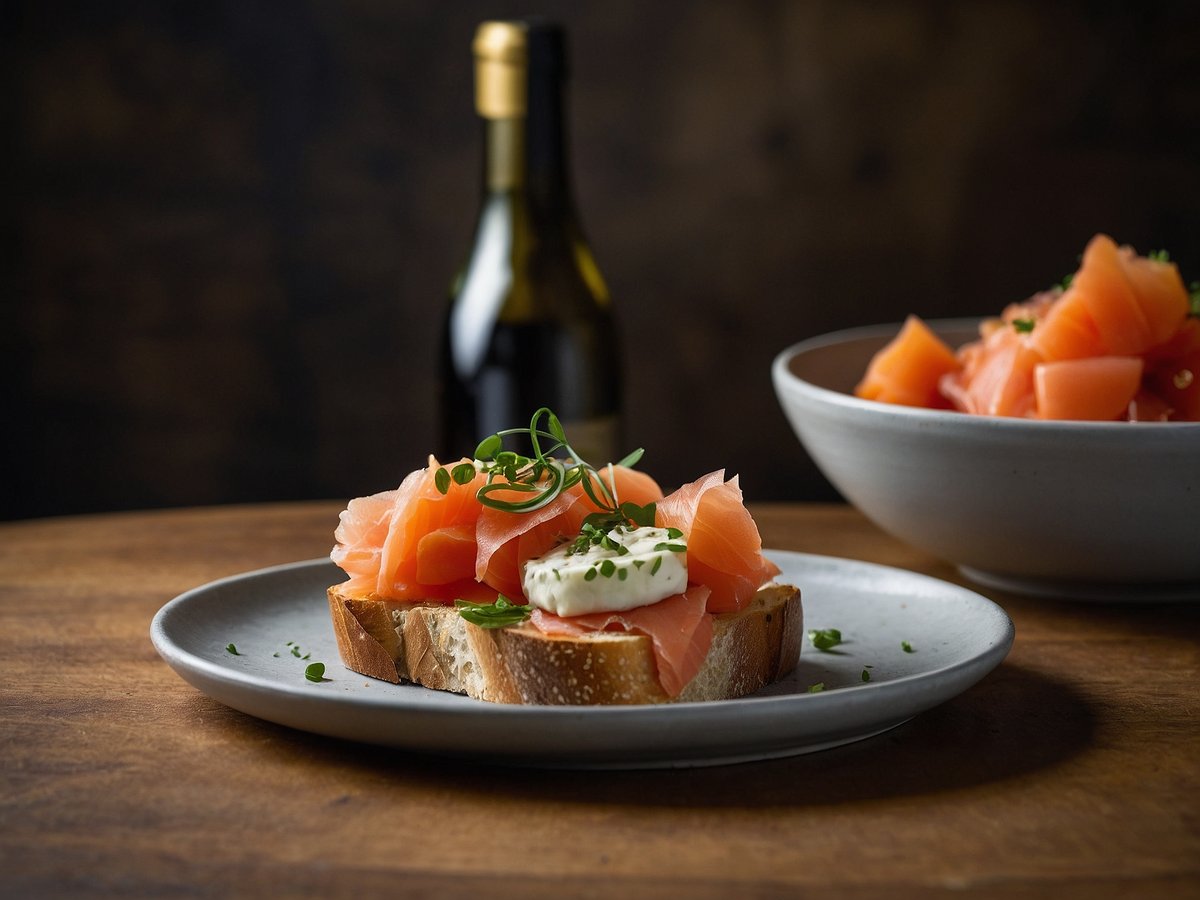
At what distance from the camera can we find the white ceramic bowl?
1571mm

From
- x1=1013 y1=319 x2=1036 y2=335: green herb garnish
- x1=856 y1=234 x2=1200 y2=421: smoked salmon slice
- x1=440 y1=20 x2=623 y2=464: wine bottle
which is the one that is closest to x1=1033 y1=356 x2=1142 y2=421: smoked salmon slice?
x1=856 y1=234 x2=1200 y2=421: smoked salmon slice

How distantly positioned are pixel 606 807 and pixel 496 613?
10.7 inches

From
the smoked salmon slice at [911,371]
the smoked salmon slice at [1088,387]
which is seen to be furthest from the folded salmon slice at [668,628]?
the smoked salmon slice at [911,371]

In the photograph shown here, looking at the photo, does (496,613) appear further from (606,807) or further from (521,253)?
(521,253)

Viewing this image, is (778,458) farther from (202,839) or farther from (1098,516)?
(202,839)

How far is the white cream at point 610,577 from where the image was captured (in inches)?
48.1

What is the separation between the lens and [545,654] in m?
1.23

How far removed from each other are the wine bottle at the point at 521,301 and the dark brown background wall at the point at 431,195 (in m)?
1.09

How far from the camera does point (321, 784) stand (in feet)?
3.63

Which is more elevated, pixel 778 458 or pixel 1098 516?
pixel 1098 516

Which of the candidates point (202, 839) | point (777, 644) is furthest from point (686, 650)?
point (202, 839)

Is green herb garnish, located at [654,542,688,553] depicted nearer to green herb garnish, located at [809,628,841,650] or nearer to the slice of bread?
the slice of bread

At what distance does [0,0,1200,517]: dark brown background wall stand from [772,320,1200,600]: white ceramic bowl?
1.91 metres

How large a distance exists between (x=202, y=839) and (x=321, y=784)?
4.8 inches
